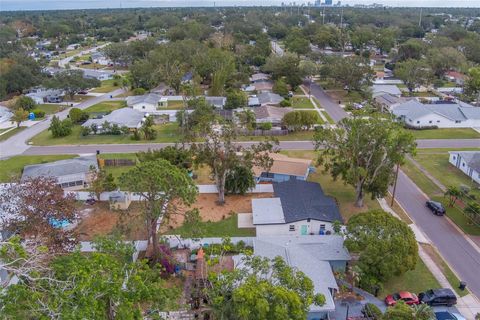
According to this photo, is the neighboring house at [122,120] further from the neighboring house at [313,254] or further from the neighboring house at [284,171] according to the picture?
the neighboring house at [313,254]

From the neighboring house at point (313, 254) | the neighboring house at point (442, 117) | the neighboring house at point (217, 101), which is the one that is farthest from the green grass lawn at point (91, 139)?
the neighboring house at point (442, 117)

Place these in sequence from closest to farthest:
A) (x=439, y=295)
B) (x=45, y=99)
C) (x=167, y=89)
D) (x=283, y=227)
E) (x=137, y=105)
A: (x=439, y=295)
(x=283, y=227)
(x=137, y=105)
(x=45, y=99)
(x=167, y=89)

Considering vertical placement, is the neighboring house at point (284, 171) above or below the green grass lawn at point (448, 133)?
above

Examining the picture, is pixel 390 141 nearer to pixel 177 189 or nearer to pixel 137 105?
pixel 177 189

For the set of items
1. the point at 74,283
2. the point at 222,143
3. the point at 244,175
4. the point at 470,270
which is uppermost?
the point at 74,283

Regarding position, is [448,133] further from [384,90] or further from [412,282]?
[412,282]

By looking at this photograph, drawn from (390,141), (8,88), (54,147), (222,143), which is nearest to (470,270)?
(390,141)

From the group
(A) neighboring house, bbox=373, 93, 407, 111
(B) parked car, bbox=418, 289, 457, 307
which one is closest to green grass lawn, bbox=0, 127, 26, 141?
(B) parked car, bbox=418, 289, 457, 307
